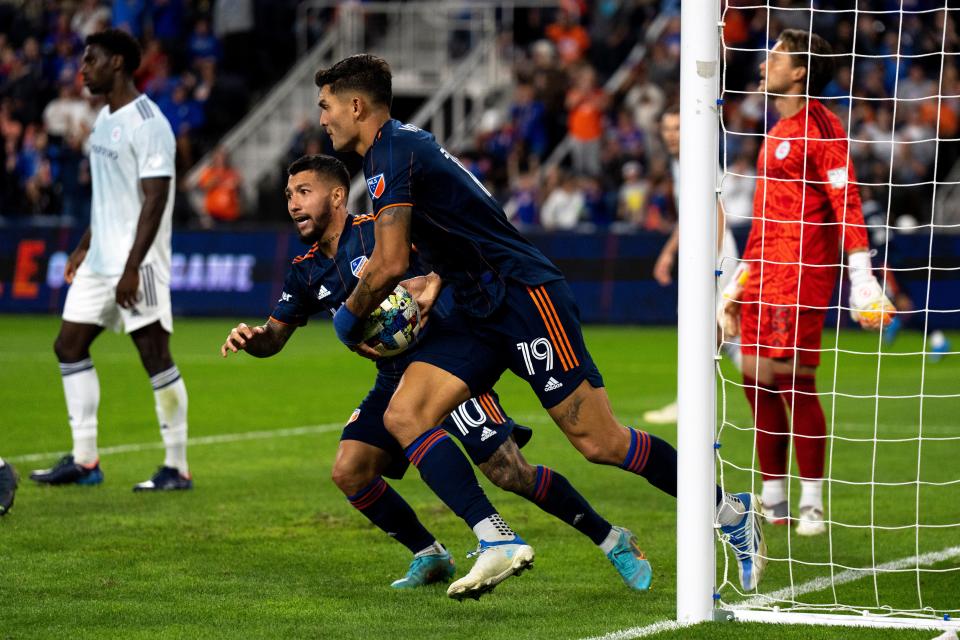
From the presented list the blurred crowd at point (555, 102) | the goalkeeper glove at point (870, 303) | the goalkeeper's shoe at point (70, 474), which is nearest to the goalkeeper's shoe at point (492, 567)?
the goalkeeper glove at point (870, 303)

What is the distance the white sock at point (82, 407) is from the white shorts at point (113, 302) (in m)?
0.28

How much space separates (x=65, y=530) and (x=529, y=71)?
18470mm

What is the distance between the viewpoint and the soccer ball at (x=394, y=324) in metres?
5.42

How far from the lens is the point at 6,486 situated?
6.98 meters

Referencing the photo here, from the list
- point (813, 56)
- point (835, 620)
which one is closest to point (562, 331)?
point (835, 620)

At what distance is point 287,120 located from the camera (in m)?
26.6

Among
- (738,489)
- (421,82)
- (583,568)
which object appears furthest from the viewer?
(421,82)

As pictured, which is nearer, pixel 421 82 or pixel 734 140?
pixel 734 140

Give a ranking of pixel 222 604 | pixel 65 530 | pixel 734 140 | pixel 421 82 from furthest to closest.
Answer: pixel 421 82
pixel 734 140
pixel 65 530
pixel 222 604

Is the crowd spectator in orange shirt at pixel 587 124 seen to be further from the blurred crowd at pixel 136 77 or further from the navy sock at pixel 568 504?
the navy sock at pixel 568 504

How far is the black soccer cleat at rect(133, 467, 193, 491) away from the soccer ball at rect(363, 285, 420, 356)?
9.76 ft

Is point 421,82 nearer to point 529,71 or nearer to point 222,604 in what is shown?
point 529,71

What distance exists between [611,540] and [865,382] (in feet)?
27.0

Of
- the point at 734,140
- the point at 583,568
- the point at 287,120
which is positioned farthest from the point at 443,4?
the point at 583,568
